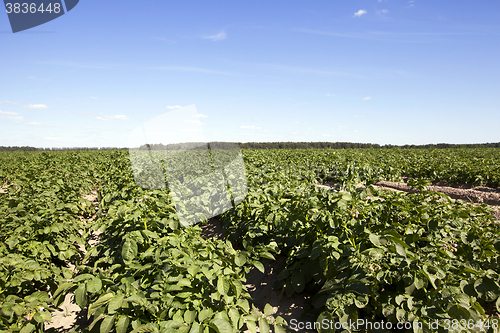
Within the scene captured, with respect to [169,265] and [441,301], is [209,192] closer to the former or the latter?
[169,265]

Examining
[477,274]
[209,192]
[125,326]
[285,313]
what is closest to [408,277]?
[477,274]

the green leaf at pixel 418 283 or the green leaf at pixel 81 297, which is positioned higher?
the green leaf at pixel 81 297

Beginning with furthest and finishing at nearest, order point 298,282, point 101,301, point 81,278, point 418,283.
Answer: point 298,282 < point 418,283 < point 81,278 < point 101,301

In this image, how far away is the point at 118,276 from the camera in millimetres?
2324

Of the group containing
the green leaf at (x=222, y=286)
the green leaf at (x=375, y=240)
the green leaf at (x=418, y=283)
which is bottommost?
the green leaf at (x=418, y=283)

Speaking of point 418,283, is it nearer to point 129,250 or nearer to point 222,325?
point 222,325

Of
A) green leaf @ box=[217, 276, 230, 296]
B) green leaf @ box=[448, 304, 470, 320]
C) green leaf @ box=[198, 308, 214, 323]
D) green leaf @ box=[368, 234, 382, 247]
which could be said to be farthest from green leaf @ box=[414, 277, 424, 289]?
green leaf @ box=[198, 308, 214, 323]

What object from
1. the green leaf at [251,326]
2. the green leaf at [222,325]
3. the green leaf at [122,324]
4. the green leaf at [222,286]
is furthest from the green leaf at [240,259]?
the green leaf at [122,324]

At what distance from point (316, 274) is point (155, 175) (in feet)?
18.9

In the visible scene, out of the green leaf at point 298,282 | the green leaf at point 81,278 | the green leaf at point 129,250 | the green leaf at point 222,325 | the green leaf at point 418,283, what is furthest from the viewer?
the green leaf at point 298,282

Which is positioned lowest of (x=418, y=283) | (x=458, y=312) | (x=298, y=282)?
(x=298, y=282)

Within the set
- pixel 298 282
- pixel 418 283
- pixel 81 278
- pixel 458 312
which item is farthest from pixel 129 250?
pixel 458 312

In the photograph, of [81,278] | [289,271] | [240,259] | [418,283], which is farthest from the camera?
[289,271]

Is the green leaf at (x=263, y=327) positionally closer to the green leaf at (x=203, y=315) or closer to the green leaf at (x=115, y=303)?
the green leaf at (x=203, y=315)
